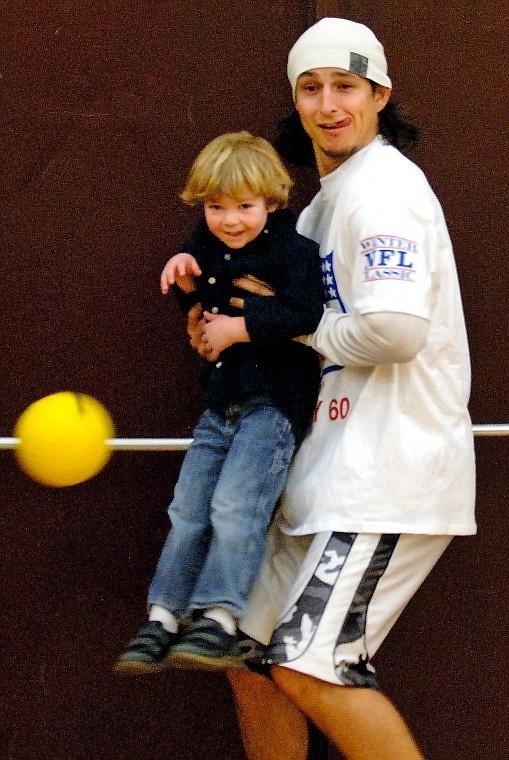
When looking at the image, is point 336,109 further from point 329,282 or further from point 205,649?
point 205,649

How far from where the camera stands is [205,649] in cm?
240

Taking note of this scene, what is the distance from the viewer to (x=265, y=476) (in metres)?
2.55

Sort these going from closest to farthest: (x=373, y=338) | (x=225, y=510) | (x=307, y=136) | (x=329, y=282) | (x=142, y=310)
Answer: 1. (x=373, y=338)
2. (x=225, y=510)
3. (x=329, y=282)
4. (x=307, y=136)
5. (x=142, y=310)

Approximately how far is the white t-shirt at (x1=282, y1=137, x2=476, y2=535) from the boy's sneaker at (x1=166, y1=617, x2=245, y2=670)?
0.30m

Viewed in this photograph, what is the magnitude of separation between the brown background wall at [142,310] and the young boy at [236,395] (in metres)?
0.50

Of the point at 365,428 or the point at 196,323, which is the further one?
the point at 196,323

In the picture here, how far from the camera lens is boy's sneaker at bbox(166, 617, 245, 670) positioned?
93.6 inches

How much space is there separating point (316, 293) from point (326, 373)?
0.66 ft

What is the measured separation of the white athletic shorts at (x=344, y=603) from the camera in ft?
7.95

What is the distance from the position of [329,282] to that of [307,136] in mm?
584

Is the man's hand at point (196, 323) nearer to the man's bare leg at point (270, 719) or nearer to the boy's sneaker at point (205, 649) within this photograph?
the boy's sneaker at point (205, 649)

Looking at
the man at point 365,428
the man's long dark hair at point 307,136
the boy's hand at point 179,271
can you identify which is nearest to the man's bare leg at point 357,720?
the man at point 365,428

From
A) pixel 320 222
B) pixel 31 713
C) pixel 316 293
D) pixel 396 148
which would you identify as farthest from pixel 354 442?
pixel 31 713

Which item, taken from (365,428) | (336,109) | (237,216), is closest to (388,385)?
(365,428)
